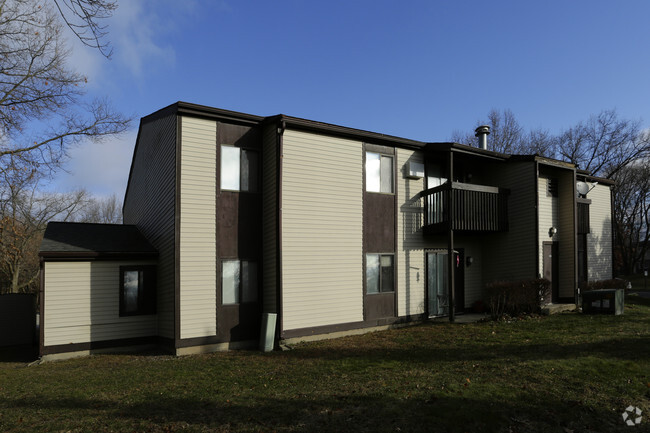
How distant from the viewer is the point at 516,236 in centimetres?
1521

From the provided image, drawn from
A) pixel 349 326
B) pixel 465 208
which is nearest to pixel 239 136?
pixel 349 326

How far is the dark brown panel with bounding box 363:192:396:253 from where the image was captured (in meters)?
13.1

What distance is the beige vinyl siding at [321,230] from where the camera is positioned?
38.1ft

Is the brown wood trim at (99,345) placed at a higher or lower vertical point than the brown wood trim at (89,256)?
lower

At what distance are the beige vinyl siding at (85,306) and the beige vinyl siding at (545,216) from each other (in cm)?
1330

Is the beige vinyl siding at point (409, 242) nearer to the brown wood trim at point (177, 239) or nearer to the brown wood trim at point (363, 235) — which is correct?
the brown wood trim at point (363, 235)

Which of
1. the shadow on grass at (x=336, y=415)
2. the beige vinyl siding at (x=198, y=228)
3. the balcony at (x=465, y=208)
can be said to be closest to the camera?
the shadow on grass at (x=336, y=415)

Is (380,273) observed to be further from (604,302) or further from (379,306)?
(604,302)

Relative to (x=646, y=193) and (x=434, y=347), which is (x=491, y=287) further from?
(x=646, y=193)

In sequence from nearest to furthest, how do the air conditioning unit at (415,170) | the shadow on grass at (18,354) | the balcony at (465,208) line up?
1. the shadow on grass at (18,354)
2. the balcony at (465,208)
3. the air conditioning unit at (415,170)

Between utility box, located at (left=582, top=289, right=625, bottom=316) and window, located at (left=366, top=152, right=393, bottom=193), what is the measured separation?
7596 millimetres

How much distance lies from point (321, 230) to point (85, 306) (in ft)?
21.9

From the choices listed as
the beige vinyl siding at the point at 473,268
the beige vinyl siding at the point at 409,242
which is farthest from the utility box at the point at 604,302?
the beige vinyl siding at the point at 409,242

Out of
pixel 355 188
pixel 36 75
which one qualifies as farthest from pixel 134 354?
pixel 36 75
